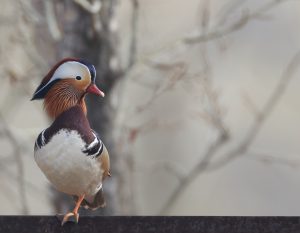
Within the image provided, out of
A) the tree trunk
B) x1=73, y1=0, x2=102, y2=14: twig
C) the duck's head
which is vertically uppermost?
the duck's head

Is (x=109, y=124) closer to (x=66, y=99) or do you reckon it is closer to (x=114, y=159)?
(x=114, y=159)

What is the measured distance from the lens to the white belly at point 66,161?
9.28 feet

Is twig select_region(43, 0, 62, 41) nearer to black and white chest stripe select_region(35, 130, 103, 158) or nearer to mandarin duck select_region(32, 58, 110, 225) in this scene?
mandarin duck select_region(32, 58, 110, 225)

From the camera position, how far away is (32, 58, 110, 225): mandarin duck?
2.84 m

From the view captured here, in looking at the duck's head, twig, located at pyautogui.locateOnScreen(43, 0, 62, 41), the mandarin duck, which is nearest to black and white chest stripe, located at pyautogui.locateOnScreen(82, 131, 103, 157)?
the mandarin duck

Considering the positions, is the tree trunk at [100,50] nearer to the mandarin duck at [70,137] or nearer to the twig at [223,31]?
the twig at [223,31]

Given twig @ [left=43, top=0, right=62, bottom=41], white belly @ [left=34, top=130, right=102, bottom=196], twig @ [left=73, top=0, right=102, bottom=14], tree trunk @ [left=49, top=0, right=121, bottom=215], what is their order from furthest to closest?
twig @ [left=43, top=0, right=62, bottom=41] < tree trunk @ [left=49, top=0, right=121, bottom=215] < twig @ [left=73, top=0, right=102, bottom=14] < white belly @ [left=34, top=130, right=102, bottom=196]

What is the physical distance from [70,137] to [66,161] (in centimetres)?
8

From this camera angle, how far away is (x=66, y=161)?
284 centimetres

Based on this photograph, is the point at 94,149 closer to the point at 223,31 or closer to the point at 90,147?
the point at 90,147

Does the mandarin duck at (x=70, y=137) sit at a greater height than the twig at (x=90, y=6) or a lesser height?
greater

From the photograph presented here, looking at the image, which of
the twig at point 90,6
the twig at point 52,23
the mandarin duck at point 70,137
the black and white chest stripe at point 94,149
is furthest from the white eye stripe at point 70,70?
the twig at point 52,23

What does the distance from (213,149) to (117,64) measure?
777mm
